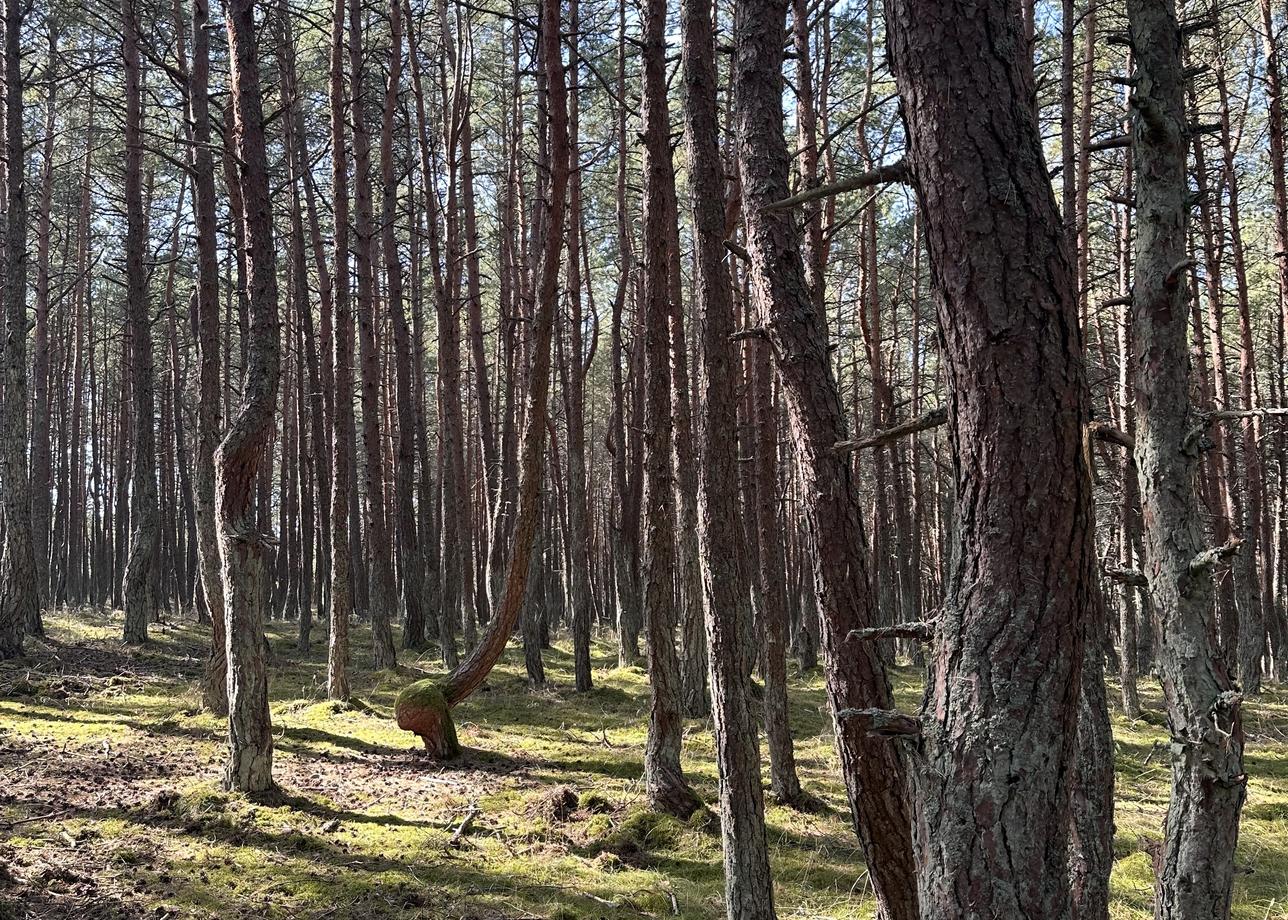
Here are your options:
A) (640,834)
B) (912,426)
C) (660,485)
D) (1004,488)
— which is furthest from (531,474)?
(1004,488)

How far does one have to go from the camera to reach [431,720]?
866 cm

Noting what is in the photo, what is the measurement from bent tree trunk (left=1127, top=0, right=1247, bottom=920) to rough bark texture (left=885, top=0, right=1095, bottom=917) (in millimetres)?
2363

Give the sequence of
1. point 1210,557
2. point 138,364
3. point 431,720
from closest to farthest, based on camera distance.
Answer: point 1210,557
point 431,720
point 138,364

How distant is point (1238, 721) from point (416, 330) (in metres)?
18.1

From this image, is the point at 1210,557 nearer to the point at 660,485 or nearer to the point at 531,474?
the point at 660,485

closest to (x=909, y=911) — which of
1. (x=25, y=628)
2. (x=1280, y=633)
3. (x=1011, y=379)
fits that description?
(x=1011, y=379)

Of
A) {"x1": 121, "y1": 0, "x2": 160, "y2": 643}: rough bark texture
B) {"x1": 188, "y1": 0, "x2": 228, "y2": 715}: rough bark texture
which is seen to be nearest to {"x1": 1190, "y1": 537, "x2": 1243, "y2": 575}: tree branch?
{"x1": 188, "y1": 0, "x2": 228, "y2": 715}: rough bark texture

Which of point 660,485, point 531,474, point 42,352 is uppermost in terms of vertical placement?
point 42,352

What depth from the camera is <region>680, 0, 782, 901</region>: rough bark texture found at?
473 cm

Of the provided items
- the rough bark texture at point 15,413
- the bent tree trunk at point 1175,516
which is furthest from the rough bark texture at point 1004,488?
the rough bark texture at point 15,413

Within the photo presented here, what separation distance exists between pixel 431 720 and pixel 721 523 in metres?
4.90

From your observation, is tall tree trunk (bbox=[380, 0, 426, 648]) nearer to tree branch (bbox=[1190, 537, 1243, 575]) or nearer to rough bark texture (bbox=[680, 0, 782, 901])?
rough bark texture (bbox=[680, 0, 782, 901])

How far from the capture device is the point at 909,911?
3.93m

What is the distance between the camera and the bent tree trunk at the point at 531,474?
25.1 feet
